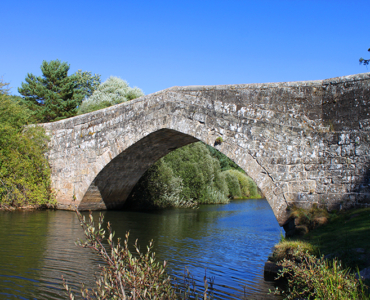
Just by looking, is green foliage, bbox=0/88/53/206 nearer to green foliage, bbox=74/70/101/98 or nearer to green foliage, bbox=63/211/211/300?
green foliage, bbox=63/211/211/300

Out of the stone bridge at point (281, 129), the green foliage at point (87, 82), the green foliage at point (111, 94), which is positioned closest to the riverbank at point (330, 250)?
the stone bridge at point (281, 129)

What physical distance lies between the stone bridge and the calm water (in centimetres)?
156

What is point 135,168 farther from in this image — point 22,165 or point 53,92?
point 53,92

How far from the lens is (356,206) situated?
258 inches

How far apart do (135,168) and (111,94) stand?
10.4 meters

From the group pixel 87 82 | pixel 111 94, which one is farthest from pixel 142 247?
pixel 87 82

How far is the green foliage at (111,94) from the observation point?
20706 mm

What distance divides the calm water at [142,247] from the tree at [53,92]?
1637 cm

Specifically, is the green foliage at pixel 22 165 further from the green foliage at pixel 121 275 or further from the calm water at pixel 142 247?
the green foliage at pixel 121 275

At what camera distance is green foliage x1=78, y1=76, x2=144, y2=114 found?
20.7 m

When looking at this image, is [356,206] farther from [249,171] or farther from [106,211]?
[106,211]

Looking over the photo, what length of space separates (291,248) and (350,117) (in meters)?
3.41

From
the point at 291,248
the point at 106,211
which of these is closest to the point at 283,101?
the point at 291,248

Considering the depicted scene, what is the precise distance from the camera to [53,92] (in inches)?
1029
